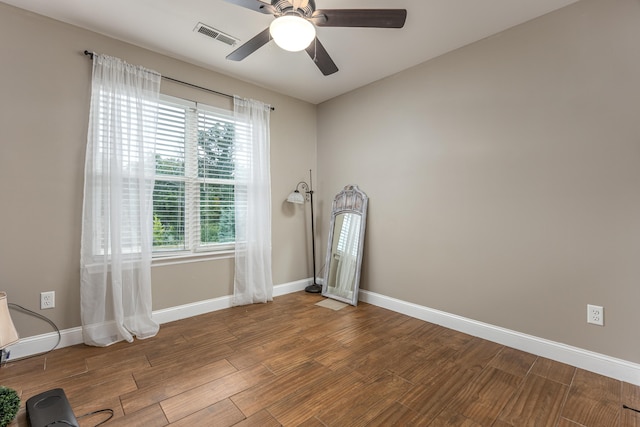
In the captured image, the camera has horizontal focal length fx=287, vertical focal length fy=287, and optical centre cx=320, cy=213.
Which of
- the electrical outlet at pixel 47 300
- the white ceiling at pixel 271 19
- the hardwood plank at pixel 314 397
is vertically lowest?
the hardwood plank at pixel 314 397

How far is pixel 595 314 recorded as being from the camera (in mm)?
2078

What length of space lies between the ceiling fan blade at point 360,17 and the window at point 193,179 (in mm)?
1871

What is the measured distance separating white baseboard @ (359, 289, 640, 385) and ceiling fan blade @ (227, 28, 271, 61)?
112 inches

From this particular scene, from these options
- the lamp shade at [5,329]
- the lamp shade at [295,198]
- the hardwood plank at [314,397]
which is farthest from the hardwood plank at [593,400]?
the lamp shade at [5,329]

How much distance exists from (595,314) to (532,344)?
494 mm

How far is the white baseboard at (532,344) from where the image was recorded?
6.45ft

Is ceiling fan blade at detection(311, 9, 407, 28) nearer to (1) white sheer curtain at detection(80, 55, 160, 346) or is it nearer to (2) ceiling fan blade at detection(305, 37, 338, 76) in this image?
(2) ceiling fan blade at detection(305, 37, 338, 76)

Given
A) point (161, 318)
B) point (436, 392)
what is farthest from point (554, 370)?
point (161, 318)

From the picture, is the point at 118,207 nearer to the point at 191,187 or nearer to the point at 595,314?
the point at 191,187

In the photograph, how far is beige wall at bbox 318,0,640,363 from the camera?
2006 millimetres

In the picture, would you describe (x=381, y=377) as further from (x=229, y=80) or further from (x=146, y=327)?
(x=229, y=80)

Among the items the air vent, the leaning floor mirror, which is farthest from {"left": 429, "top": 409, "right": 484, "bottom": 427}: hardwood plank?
the air vent

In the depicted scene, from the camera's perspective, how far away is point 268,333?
2691 millimetres

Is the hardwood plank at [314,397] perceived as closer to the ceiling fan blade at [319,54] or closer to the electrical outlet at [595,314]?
the electrical outlet at [595,314]
